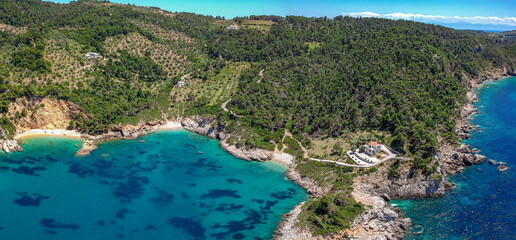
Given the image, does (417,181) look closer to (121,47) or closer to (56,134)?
(56,134)

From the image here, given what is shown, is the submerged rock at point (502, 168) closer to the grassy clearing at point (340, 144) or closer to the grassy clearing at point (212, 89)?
the grassy clearing at point (340, 144)

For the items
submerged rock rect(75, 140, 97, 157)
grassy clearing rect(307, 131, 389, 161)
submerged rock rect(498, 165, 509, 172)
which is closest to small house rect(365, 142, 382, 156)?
grassy clearing rect(307, 131, 389, 161)

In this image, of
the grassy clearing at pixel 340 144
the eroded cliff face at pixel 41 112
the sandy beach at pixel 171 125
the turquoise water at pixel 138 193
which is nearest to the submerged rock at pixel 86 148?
the turquoise water at pixel 138 193

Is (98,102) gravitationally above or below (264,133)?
above

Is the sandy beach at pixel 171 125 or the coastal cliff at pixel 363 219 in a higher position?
the sandy beach at pixel 171 125

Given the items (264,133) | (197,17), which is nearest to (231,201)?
(264,133)

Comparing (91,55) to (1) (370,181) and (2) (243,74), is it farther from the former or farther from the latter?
(1) (370,181)
